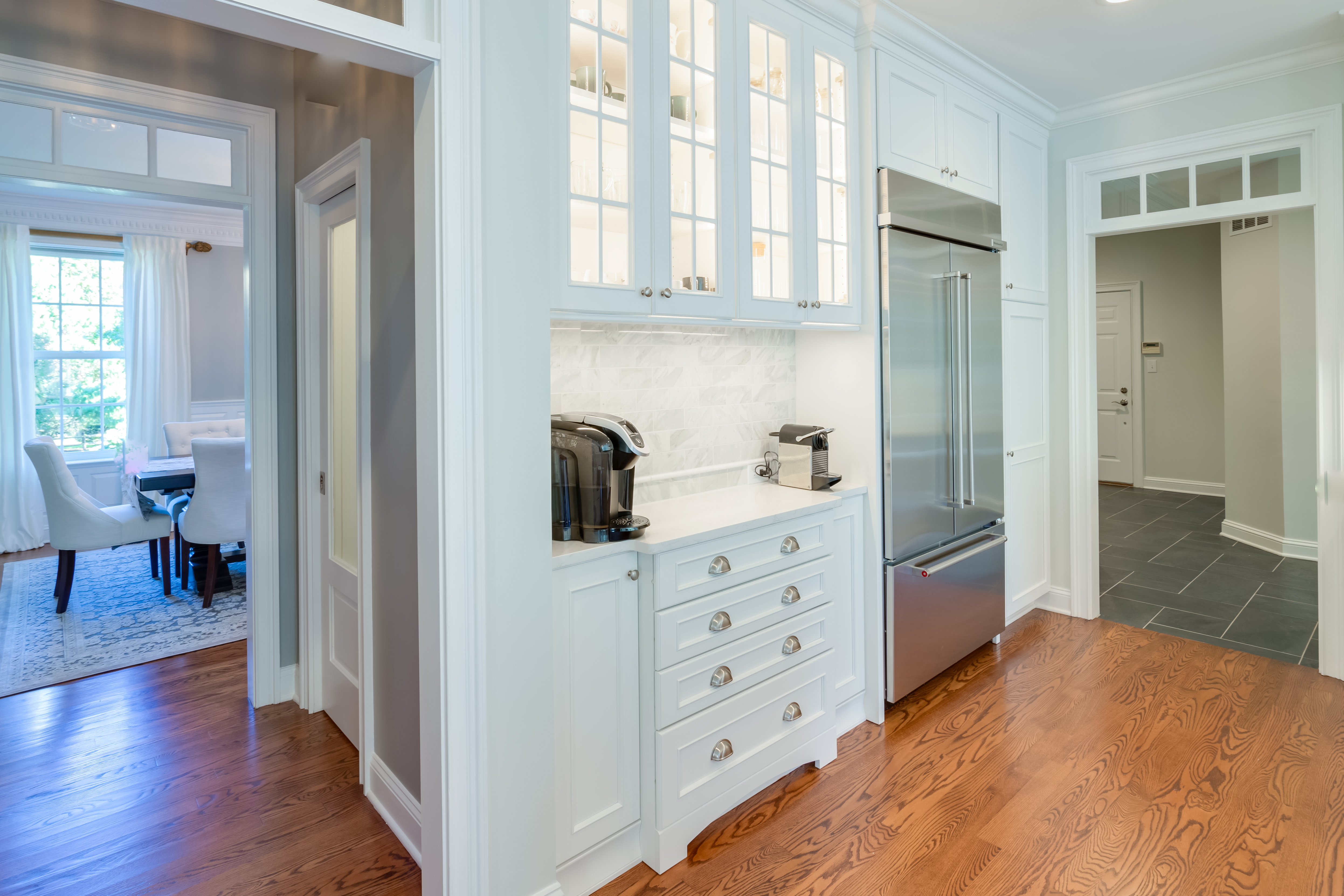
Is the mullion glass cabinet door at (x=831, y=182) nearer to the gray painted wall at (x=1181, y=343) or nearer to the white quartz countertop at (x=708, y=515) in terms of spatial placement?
the white quartz countertop at (x=708, y=515)

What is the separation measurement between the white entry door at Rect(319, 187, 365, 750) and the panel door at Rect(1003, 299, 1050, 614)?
305 centimetres

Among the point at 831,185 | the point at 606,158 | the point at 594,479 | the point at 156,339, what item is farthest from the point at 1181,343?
the point at 156,339

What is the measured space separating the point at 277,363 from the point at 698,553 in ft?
6.81

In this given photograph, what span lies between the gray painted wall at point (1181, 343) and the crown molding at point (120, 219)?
8.40 meters

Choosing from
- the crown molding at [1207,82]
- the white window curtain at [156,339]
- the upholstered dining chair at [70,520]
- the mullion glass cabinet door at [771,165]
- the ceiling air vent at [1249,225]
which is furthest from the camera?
the white window curtain at [156,339]

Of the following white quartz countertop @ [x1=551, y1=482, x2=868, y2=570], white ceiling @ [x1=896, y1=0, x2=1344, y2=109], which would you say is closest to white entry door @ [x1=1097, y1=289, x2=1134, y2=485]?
white ceiling @ [x1=896, y1=0, x2=1344, y2=109]

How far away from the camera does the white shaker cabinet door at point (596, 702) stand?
1.82m

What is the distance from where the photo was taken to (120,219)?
5.71 meters

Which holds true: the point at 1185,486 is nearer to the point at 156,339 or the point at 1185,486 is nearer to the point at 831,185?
the point at 831,185

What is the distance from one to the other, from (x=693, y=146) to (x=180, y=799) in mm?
2734

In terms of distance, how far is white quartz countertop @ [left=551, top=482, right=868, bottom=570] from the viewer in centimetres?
188

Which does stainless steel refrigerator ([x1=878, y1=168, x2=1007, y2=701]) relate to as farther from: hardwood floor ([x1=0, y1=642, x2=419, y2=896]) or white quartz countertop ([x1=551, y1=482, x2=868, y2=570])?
hardwood floor ([x1=0, y1=642, x2=419, y2=896])

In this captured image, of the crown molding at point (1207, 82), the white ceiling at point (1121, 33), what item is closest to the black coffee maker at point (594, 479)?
the white ceiling at point (1121, 33)

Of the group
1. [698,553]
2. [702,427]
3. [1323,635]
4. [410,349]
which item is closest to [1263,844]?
[1323,635]
